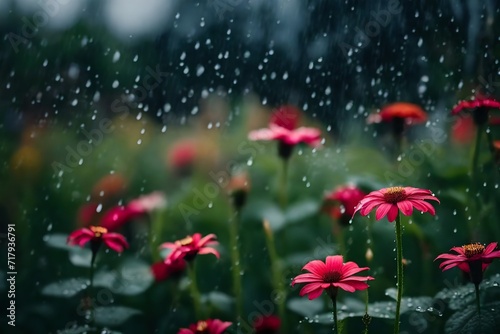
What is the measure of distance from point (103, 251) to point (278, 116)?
0.39 meters

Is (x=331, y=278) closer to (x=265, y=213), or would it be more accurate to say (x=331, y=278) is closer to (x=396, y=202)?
(x=396, y=202)

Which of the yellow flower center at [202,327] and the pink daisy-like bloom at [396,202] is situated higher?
the pink daisy-like bloom at [396,202]

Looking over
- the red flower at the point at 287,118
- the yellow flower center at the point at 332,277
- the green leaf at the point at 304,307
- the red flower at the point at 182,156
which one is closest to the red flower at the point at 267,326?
the green leaf at the point at 304,307

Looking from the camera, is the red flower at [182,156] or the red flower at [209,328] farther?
the red flower at [182,156]

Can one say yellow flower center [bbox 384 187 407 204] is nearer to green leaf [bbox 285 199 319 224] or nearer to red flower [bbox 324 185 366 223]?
red flower [bbox 324 185 366 223]

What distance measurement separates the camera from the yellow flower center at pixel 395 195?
535 mm

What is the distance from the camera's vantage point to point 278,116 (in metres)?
1.12

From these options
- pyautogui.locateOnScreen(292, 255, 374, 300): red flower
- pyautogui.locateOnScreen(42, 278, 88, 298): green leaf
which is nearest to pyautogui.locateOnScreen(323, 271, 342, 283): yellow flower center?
pyautogui.locateOnScreen(292, 255, 374, 300): red flower

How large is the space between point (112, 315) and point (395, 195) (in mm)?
381

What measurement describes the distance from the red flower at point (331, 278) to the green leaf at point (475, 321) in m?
0.10

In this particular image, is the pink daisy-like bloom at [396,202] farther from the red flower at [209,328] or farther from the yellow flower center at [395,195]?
the red flower at [209,328]

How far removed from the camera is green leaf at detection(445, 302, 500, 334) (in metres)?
0.54

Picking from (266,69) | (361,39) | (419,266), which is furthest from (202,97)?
(419,266)

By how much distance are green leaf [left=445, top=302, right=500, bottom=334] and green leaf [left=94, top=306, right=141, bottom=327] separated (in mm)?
357
